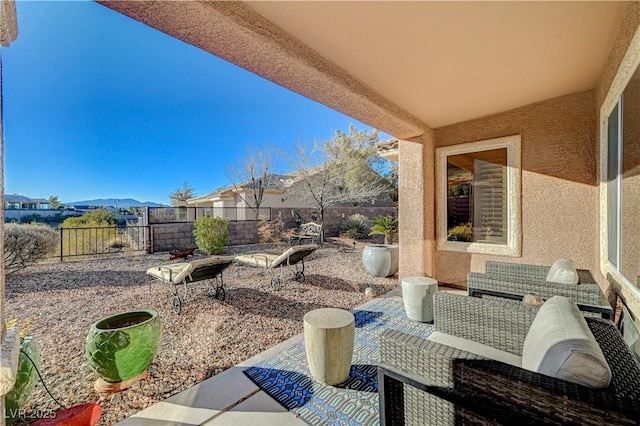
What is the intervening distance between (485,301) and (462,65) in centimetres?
249

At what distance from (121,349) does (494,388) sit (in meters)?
2.62

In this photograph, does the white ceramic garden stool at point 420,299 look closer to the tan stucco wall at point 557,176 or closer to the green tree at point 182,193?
the tan stucco wall at point 557,176

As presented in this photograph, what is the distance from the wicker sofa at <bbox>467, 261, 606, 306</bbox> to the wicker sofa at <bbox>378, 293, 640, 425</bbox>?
1.89 feet

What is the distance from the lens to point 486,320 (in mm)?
2207

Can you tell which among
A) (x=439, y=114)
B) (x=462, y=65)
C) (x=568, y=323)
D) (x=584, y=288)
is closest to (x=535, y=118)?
(x=439, y=114)

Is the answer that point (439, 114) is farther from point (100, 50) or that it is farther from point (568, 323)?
point (100, 50)

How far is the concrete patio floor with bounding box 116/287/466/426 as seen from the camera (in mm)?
1910

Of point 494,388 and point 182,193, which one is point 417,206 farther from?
point 182,193

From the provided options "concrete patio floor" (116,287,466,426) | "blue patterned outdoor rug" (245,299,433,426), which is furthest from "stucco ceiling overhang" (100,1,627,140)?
"concrete patio floor" (116,287,466,426)

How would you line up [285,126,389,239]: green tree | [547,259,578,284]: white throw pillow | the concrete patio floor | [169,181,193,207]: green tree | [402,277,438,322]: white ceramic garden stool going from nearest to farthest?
the concrete patio floor, [547,259,578,284]: white throw pillow, [402,277,438,322]: white ceramic garden stool, [285,126,389,239]: green tree, [169,181,193,207]: green tree

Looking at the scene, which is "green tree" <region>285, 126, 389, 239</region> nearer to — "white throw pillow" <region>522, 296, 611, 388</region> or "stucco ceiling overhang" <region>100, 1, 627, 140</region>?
"stucco ceiling overhang" <region>100, 1, 627, 140</region>

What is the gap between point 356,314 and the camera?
3881 millimetres

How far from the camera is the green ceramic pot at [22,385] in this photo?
1.71 m

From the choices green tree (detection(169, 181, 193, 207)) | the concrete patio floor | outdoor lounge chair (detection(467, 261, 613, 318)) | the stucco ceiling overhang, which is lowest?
the concrete patio floor
